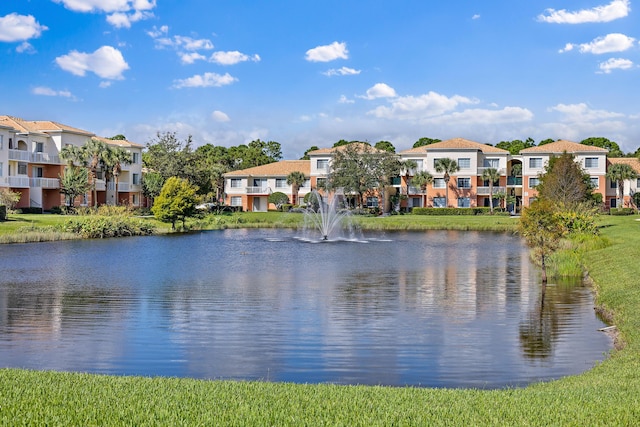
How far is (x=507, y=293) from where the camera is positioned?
22.8 meters

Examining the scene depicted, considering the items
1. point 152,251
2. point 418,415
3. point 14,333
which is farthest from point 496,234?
point 418,415

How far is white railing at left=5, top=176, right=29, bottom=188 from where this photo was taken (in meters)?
61.7

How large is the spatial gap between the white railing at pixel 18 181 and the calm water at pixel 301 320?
30511 millimetres

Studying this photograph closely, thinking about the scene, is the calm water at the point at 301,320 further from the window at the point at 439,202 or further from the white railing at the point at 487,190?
the window at the point at 439,202

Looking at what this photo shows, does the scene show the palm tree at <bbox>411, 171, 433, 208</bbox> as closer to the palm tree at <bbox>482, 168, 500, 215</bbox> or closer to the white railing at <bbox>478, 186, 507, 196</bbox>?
the white railing at <bbox>478, 186, 507, 196</bbox>

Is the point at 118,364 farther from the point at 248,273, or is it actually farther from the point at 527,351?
the point at 248,273

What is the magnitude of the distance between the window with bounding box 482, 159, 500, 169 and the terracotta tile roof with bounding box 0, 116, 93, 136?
4579cm

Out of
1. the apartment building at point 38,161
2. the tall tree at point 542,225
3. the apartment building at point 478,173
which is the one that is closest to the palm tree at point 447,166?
the apartment building at point 478,173

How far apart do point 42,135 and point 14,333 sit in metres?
56.7

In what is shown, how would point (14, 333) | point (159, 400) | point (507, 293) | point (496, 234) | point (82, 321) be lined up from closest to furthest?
point (159, 400) → point (14, 333) → point (82, 321) → point (507, 293) → point (496, 234)

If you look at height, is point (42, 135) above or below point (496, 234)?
above

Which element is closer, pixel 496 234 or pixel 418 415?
pixel 418 415

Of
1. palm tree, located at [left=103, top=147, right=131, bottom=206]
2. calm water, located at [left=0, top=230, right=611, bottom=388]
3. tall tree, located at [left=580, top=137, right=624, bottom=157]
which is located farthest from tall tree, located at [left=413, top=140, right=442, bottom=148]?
calm water, located at [left=0, top=230, right=611, bottom=388]

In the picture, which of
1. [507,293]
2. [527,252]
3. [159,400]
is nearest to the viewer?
[159,400]
